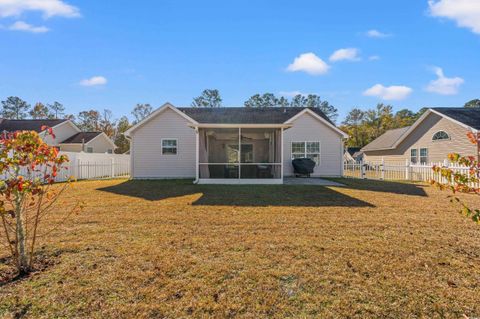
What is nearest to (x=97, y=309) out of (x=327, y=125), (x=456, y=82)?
(x=327, y=125)

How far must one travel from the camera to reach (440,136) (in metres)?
17.5

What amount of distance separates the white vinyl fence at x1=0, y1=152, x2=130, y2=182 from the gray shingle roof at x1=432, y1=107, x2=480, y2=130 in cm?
2292

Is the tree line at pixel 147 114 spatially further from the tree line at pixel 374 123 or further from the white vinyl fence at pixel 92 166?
the white vinyl fence at pixel 92 166

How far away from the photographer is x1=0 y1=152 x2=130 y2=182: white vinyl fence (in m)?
15.3

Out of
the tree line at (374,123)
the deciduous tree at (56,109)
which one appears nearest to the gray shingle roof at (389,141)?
the tree line at (374,123)

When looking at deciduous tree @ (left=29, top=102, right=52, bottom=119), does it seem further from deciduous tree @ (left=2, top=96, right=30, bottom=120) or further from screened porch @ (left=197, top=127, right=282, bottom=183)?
screened porch @ (left=197, top=127, right=282, bottom=183)

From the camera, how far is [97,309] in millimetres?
2436

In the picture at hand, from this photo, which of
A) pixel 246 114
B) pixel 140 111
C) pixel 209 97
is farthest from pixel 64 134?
pixel 209 97

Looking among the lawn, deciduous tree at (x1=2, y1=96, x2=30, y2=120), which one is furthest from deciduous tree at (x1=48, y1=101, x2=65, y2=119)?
the lawn

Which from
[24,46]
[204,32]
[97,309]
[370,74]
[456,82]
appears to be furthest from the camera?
[456,82]

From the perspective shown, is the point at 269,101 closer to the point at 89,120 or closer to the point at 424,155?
the point at 89,120

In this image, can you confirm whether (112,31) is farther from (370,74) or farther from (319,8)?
(370,74)

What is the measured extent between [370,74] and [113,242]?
22841 millimetres

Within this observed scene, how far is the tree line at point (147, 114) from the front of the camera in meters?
44.7
